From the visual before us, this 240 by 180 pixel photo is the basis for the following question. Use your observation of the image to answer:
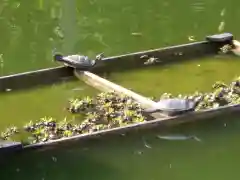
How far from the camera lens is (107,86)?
19.6ft

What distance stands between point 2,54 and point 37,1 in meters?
1.88

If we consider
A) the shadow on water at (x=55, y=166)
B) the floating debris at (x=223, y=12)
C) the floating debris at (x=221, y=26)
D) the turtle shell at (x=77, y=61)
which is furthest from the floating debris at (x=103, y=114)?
the floating debris at (x=223, y=12)

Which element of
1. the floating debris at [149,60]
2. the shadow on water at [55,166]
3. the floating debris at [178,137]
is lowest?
the shadow on water at [55,166]

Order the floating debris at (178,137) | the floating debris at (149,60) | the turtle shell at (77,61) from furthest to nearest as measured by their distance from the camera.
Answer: the floating debris at (149,60) → the turtle shell at (77,61) → the floating debris at (178,137)

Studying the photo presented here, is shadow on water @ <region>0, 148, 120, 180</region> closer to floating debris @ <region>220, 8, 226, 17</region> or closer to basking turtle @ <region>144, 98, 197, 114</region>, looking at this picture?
basking turtle @ <region>144, 98, 197, 114</region>

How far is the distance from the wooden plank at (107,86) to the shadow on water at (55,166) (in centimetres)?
75

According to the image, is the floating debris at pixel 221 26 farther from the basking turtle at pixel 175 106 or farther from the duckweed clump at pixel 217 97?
the basking turtle at pixel 175 106

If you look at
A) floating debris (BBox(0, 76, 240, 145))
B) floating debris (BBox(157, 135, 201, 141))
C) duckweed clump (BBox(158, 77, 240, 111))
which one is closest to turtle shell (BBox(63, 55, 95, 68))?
floating debris (BBox(0, 76, 240, 145))

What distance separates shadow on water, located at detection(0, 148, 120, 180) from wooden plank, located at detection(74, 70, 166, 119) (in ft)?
2.48

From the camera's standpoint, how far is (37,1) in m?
8.94

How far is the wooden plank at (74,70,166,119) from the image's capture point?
17.8 feet

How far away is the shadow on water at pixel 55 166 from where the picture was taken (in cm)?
457

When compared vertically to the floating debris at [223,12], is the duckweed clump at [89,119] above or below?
below

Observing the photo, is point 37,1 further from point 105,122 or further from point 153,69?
point 105,122
